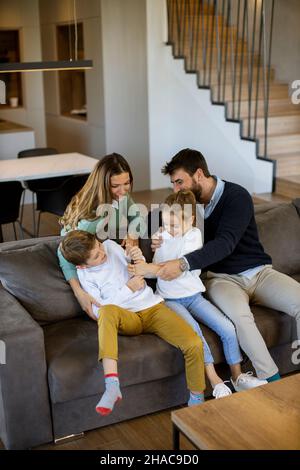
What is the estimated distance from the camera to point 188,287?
10.3 feet

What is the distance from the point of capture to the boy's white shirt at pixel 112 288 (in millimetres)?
3020

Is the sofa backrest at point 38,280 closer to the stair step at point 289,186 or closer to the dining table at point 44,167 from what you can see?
the dining table at point 44,167

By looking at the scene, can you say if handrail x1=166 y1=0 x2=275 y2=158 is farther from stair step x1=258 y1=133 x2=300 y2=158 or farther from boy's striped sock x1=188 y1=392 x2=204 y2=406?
boy's striped sock x1=188 y1=392 x2=204 y2=406

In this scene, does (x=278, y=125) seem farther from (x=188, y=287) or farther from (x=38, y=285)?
(x=38, y=285)

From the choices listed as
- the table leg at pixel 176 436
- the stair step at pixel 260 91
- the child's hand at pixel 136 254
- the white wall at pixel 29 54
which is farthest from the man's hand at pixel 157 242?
the white wall at pixel 29 54

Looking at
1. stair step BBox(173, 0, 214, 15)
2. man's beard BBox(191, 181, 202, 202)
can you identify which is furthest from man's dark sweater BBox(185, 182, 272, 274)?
stair step BBox(173, 0, 214, 15)

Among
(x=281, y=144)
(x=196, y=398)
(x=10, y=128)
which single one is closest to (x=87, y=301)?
(x=196, y=398)

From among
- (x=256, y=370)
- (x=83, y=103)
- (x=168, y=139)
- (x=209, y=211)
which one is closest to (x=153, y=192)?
(x=168, y=139)

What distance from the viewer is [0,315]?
109 inches

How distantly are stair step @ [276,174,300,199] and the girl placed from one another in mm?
3439

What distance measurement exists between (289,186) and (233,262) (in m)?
3.37

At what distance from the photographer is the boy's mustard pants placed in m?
2.78

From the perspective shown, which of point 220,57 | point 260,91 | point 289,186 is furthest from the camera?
point 260,91
